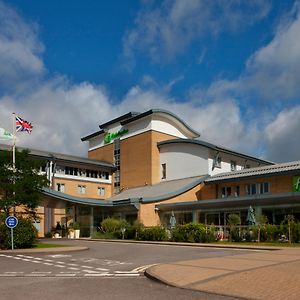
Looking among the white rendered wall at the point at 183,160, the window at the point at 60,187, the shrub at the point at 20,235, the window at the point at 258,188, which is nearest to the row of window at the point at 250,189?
the window at the point at 258,188

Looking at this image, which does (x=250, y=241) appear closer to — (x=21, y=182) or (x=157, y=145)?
(x=21, y=182)

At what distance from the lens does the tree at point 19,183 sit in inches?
1125

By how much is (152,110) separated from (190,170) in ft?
28.5

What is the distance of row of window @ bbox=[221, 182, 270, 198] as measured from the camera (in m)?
42.4

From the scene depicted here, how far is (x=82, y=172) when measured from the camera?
57.5 meters

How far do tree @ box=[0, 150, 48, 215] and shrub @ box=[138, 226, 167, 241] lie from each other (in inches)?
417

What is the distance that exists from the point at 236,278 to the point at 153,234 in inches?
1019

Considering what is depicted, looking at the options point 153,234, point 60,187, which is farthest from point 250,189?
point 60,187

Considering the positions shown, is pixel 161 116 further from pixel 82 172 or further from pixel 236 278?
pixel 236 278

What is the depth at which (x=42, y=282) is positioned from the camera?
12.1 metres

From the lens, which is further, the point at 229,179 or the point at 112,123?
the point at 112,123

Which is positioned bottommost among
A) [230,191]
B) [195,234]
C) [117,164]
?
[195,234]

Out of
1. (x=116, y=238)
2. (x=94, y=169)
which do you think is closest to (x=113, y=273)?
(x=116, y=238)

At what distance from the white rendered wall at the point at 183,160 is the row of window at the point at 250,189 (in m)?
3.77
